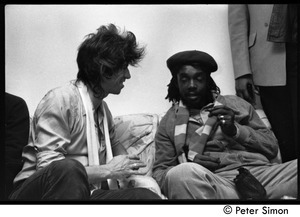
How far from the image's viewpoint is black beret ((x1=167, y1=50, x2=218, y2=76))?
2.72 m

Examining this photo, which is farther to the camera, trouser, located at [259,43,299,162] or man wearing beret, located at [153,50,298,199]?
trouser, located at [259,43,299,162]

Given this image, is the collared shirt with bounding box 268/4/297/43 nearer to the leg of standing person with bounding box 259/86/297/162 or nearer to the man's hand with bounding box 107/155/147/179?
the leg of standing person with bounding box 259/86/297/162

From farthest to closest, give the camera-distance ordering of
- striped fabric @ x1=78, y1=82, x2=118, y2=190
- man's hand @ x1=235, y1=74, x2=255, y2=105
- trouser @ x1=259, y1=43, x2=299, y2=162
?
man's hand @ x1=235, y1=74, x2=255, y2=105 → trouser @ x1=259, y1=43, x2=299, y2=162 → striped fabric @ x1=78, y1=82, x2=118, y2=190

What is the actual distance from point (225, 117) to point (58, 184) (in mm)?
1005

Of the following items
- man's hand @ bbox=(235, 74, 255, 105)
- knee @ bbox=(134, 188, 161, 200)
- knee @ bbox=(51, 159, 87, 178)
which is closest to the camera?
knee @ bbox=(51, 159, 87, 178)

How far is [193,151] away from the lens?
2.56m

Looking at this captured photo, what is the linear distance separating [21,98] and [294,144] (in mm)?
1553

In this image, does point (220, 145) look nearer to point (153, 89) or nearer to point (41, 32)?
point (153, 89)

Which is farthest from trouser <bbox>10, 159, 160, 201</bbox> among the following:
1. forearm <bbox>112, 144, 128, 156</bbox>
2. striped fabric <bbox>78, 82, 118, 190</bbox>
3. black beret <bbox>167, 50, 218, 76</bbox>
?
black beret <bbox>167, 50, 218, 76</bbox>

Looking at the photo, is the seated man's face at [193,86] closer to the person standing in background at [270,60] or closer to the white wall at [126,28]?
the white wall at [126,28]

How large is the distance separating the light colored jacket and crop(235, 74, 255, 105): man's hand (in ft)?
0.10

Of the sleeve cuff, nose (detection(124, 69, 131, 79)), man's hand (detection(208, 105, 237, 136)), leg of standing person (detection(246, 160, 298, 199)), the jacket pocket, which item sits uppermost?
the jacket pocket

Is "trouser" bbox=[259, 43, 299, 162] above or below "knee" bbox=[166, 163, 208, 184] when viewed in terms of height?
above

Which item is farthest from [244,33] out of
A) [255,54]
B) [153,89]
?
[153,89]
